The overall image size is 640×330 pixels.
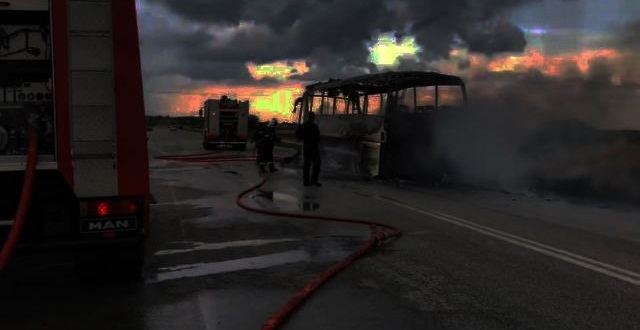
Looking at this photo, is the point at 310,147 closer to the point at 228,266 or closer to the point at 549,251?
the point at 549,251

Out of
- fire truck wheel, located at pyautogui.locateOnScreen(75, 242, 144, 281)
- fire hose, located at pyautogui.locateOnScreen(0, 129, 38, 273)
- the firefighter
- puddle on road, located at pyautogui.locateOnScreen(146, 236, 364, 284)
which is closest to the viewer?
fire hose, located at pyautogui.locateOnScreen(0, 129, 38, 273)

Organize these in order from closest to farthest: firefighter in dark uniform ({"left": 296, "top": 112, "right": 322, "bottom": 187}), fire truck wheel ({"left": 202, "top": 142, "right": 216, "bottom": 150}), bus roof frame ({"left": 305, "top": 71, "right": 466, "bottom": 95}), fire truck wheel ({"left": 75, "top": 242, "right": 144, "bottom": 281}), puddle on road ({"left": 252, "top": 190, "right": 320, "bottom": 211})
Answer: fire truck wheel ({"left": 75, "top": 242, "right": 144, "bottom": 281}) < puddle on road ({"left": 252, "top": 190, "right": 320, "bottom": 211}) < firefighter in dark uniform ({"left": 296, "top": 112, "right": 322, "bottom": 187}) < bus roof frame ({"left": 305, "top": 71, "right": 466, "bottom": 95}) < fire truck wheel ({"left": 202, "top": 142, "right": 216, "bottom": 150})

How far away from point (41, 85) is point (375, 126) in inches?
441

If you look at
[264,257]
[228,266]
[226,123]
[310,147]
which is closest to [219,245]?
[264,257]

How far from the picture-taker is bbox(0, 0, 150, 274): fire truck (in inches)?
179

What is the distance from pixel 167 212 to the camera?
10430mm

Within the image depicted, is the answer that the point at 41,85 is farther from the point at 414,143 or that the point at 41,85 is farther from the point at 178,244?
the point at 414,143

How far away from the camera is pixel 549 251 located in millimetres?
7160

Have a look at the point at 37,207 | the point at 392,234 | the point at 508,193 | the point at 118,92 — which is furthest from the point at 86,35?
the point at 508,193

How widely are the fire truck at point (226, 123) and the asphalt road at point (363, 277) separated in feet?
80.3

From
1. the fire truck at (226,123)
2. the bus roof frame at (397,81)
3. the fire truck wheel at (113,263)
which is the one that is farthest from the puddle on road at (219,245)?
the fire truck at (226,123)

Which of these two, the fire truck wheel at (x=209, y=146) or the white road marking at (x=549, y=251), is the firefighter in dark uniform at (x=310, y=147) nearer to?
the white road marking at (x=549, y=251)

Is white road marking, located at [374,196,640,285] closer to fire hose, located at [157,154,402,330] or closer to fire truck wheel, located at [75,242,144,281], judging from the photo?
fire hose, located at [157,154,402,330]

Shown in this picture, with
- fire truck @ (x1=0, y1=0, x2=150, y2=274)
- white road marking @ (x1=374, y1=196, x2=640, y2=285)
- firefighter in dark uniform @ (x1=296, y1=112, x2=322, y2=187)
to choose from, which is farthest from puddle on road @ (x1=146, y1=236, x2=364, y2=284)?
firefighter in dark uniform @ (x1=296, y1=112, x2=322, y2=187)
